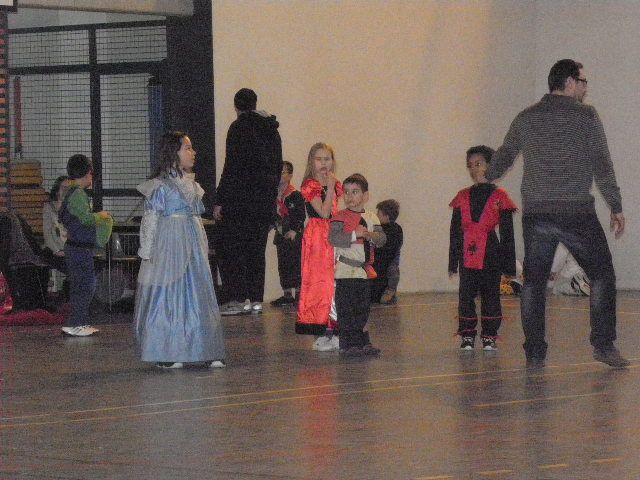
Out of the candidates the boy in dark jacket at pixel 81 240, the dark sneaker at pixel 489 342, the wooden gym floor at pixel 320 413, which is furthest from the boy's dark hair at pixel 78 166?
the dark sneaker at pixel 489 342

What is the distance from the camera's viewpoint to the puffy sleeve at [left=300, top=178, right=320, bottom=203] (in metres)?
10.8

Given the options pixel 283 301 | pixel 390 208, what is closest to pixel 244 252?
pixel 283 301

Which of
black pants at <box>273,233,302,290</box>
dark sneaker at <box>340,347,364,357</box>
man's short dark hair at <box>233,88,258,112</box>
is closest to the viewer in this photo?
dark sneaker at <box>340,347,364,357</box>

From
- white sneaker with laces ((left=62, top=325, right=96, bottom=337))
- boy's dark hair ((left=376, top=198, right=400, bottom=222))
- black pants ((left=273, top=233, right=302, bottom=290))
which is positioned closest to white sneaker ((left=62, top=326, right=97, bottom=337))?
white sneaker with laces ((left=62, top=325, right=96, bottom=337))

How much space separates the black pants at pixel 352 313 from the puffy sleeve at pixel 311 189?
0.88 meters

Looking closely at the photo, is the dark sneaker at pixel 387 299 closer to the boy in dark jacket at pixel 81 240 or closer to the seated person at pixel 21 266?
the seated person at pixel 21 266

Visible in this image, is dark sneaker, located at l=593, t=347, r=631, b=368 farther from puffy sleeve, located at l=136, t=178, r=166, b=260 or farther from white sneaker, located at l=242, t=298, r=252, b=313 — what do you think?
white sneaker, located at l=242, t=298, r=252, b=313

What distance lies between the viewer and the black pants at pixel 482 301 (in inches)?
404

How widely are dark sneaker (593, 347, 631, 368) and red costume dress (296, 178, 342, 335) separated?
236 centimetres

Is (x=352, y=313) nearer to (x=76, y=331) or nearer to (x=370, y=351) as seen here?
(x=370, y=351)

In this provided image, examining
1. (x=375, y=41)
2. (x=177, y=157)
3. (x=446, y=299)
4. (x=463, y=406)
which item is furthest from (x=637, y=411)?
(x=375, y=41)

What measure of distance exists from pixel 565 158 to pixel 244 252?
16.5 feet

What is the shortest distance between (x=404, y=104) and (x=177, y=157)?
700 cm

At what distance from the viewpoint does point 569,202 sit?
355 inches
